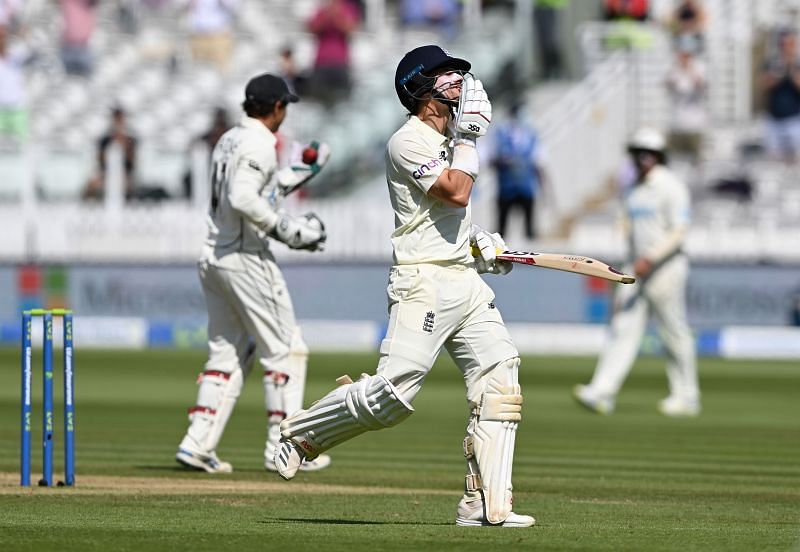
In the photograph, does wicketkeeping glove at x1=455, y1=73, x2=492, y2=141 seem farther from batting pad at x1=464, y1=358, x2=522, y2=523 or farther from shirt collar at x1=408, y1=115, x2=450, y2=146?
batting pad at x1=464, y1=358, x2=522, y2=523

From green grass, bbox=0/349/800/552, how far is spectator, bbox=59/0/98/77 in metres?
11.5

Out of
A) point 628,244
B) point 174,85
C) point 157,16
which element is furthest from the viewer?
point 157,16

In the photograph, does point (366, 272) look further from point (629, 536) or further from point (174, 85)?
point (629, 536)

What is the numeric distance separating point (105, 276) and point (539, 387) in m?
7.28

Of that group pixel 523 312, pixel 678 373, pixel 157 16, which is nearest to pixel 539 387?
pixel 678 373

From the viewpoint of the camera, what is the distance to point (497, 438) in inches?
288

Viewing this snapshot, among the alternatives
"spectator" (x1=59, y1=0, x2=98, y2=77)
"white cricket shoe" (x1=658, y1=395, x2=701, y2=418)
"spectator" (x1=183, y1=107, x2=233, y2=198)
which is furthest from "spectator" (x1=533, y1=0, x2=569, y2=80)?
"white cricket shoe" (x1=658, y1=395, x2=701, y2=418)

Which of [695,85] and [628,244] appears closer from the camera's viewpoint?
[628,244]

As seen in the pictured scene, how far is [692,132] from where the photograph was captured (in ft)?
80.4

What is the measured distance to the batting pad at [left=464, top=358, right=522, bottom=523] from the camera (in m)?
7.29

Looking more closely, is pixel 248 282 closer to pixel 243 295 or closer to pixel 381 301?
pixel 243 295

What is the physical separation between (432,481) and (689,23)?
16442mm

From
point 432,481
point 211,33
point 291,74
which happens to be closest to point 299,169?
point 432,481

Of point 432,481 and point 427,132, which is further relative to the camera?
point 432,481
